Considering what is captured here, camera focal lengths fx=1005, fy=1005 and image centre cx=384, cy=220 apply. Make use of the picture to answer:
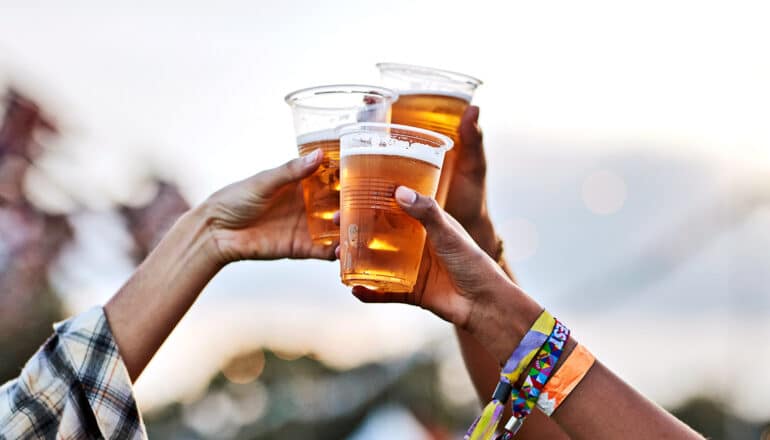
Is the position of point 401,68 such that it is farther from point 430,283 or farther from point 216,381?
point 216,381

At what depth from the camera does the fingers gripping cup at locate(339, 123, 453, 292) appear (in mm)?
2553

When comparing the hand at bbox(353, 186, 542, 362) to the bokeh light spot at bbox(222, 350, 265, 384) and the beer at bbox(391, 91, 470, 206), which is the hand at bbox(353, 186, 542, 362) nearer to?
the beer at bbox(391, 91, 470, 206)

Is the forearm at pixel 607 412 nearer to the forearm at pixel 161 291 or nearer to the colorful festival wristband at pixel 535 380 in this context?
the colorful festival wristband at pixel 535 380

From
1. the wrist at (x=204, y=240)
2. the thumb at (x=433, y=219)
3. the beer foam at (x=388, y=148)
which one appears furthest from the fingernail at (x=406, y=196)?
the wrist at (x=204, y=240)

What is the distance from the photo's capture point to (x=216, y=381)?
29531 millimetres

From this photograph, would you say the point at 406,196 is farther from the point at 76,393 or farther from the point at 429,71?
the point at 76,393

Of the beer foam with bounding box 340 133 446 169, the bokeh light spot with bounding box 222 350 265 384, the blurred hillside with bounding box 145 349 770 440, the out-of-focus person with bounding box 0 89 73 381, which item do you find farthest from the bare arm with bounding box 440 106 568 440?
the bokeh light spot with bounding box 222 350 265 384

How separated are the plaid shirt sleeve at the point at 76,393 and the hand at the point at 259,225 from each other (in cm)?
43

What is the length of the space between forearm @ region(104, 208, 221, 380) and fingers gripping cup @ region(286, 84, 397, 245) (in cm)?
35

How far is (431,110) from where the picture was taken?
3.10 meters

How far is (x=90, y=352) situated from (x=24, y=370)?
0.61 feet

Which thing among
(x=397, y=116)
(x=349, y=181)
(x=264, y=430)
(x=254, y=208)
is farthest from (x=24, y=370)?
(x=264, y=430)

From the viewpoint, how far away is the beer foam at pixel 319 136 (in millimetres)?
2838

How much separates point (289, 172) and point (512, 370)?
80 centimetres
